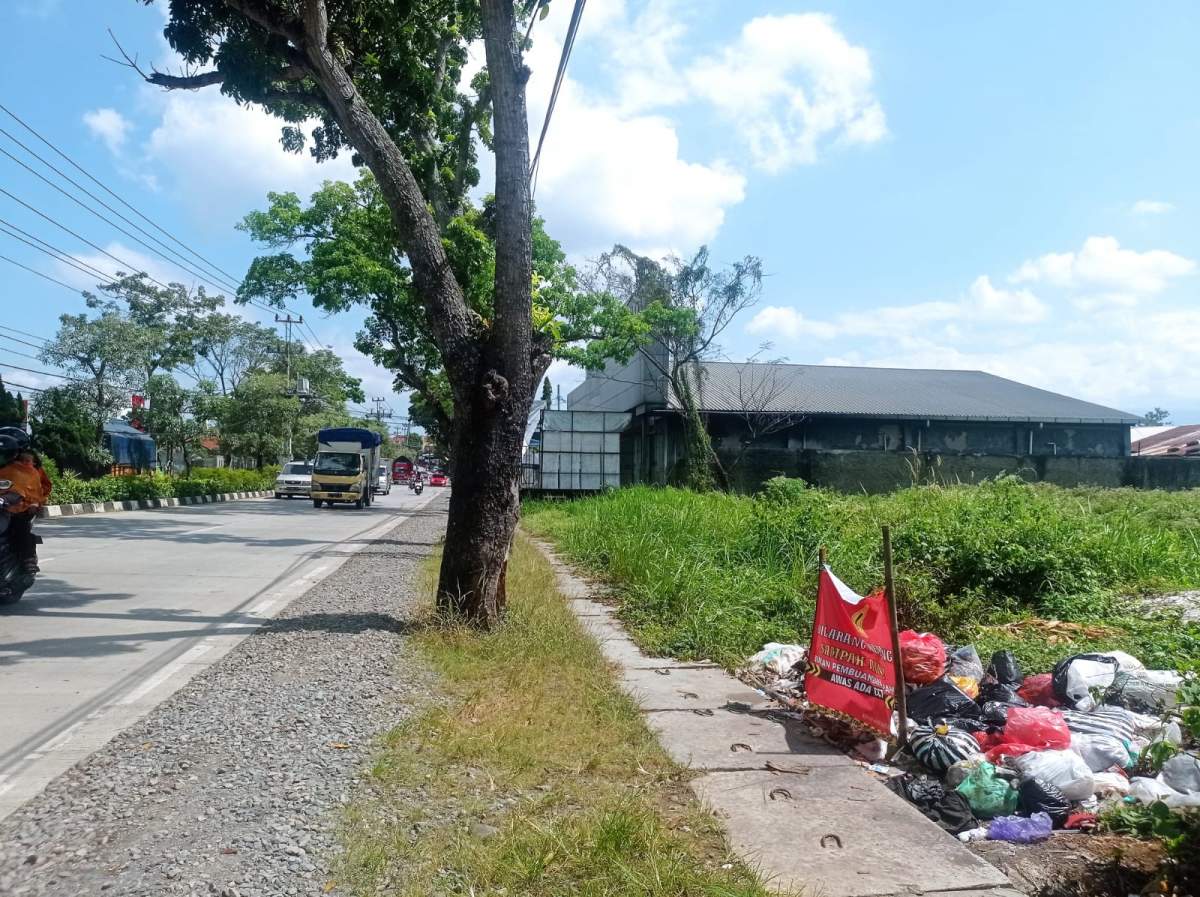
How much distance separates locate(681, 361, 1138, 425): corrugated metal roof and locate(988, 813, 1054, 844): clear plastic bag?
23.2 m

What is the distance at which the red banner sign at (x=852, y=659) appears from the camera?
4996 millimetres

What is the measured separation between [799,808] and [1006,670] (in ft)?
8.16

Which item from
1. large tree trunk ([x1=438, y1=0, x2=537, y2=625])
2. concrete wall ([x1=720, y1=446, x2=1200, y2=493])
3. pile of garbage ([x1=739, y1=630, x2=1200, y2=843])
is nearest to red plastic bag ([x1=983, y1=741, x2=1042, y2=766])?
pile of garbage ([x1=739, y1=630, x2=1200, y2=843])

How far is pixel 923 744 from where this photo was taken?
478cm

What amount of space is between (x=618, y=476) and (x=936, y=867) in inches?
1135

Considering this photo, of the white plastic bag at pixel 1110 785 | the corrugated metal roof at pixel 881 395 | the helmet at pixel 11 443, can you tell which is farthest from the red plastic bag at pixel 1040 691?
the corrugated metal roof at pixel 881 395

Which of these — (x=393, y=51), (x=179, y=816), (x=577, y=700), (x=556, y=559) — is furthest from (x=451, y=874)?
(x=556, y=559)

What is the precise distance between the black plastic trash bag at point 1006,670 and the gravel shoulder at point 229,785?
3637mm

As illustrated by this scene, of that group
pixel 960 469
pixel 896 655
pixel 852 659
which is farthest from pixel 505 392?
pixel 960 469

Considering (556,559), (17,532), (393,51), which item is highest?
(393,51)

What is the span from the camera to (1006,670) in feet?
19.4

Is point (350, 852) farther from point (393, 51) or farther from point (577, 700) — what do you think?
point (393, 51)

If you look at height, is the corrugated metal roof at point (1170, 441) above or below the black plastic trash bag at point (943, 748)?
above

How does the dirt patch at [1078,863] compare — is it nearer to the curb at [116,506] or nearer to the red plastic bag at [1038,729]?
the red plastic bag at [1038,729]
